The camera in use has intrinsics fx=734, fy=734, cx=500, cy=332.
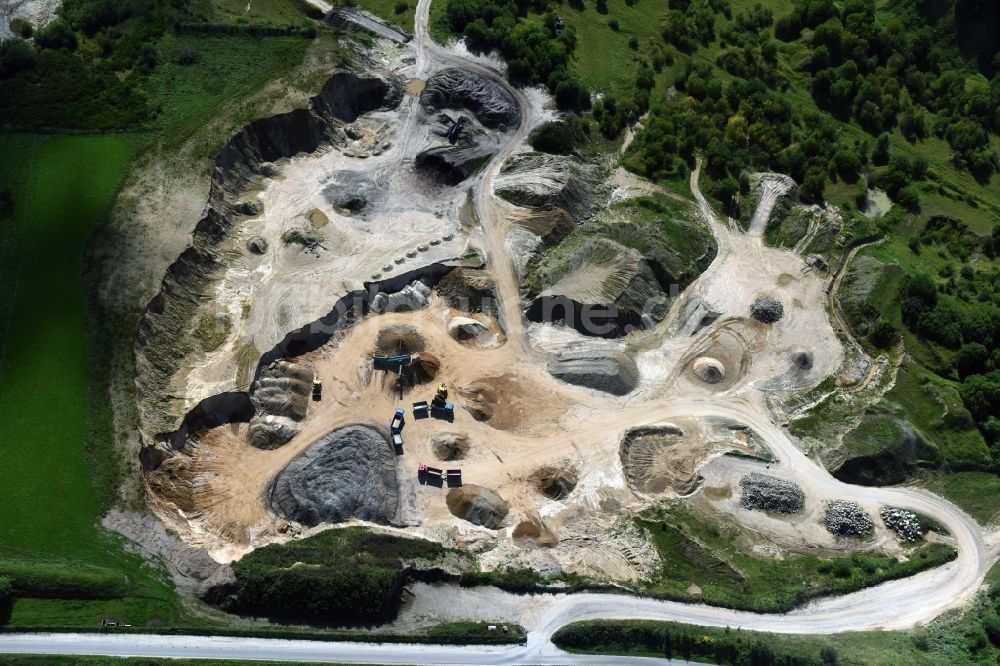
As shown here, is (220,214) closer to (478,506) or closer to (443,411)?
(443,411)

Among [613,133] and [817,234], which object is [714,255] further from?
[613,133]

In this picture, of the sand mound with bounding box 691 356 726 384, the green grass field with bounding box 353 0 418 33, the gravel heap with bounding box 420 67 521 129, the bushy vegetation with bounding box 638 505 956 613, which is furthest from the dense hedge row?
the green grass field with bounding box 353 0 418 33

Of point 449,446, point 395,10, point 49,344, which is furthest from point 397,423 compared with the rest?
point 395,10

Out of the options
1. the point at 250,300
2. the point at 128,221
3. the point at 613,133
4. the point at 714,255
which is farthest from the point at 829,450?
the point at 128,221

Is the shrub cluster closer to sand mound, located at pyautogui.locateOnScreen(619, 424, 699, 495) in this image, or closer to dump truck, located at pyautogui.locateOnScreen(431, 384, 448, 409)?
dump truck, located at pyautogui.locateOnScreen(431, 384, 448, 409)

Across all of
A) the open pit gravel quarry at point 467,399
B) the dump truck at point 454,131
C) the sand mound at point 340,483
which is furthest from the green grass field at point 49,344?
the dump truck at point 454,131
